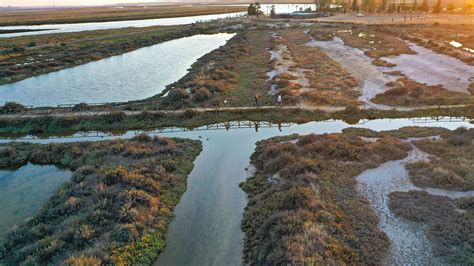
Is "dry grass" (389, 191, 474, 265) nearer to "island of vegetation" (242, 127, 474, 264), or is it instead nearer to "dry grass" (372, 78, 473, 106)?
"island of vegetation" (242, 127, 474, 264)

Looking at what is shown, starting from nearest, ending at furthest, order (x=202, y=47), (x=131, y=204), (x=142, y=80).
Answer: (x=131, y=204)
(x=142, y=80)
(x=202, y=47)

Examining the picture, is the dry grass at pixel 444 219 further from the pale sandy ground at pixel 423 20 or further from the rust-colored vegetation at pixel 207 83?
the pale sandy ground at pixel 423 20

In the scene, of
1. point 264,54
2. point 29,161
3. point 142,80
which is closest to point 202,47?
point 264,54

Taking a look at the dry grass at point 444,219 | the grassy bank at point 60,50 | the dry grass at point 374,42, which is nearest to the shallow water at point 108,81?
the grassy bank at point 60,50

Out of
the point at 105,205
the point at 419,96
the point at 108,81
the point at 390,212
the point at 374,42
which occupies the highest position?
the point at 374,42

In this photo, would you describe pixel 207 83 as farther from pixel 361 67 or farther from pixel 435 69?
pixel 435 69

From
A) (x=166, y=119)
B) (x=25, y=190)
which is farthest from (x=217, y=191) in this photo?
(x=166, y=119)

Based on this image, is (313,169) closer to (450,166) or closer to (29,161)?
(450,166)
